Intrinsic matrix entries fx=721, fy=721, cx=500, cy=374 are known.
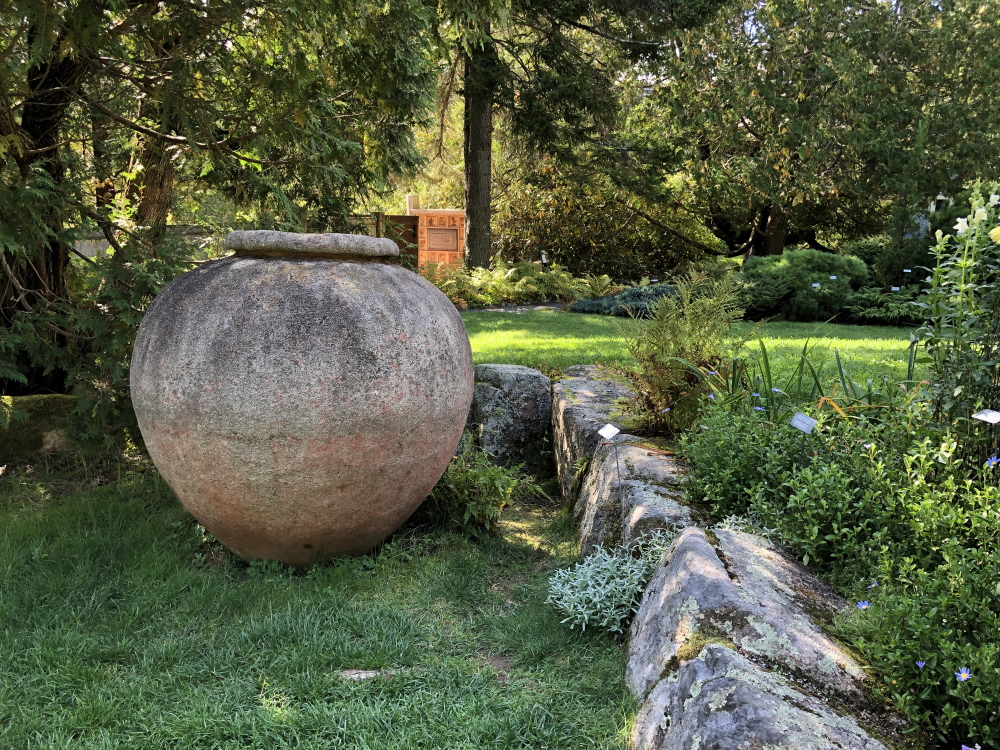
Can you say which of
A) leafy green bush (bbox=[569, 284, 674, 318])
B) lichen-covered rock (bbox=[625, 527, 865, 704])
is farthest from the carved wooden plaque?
lichen-covered rock (bbox=[625, 527, 865, 704])

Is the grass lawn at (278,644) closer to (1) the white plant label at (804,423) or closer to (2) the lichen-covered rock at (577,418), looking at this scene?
(2) the lichen-covered rock at (577,418)

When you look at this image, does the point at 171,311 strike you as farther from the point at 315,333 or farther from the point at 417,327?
the point at 417,327

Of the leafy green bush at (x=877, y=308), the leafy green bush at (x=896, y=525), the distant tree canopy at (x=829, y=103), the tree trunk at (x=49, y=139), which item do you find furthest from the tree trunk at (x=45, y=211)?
the leafy green bush at (x=877, y=308)

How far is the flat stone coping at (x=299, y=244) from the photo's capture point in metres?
3.35

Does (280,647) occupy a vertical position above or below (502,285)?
below

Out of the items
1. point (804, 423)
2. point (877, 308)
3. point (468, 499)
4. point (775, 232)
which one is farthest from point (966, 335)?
point (775, 232)

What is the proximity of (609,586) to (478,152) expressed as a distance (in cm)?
Result: 989

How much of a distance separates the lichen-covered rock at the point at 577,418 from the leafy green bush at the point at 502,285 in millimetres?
5900

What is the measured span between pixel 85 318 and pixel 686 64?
11.2 m

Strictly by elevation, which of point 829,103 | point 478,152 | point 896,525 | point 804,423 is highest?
point 829,103

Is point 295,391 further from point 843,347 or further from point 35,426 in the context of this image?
point 843,347

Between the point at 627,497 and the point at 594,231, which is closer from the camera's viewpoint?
the point at 627,497

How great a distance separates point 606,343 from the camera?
7703 mm

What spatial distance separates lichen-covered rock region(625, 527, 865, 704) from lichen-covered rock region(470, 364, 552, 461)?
2596 mm
